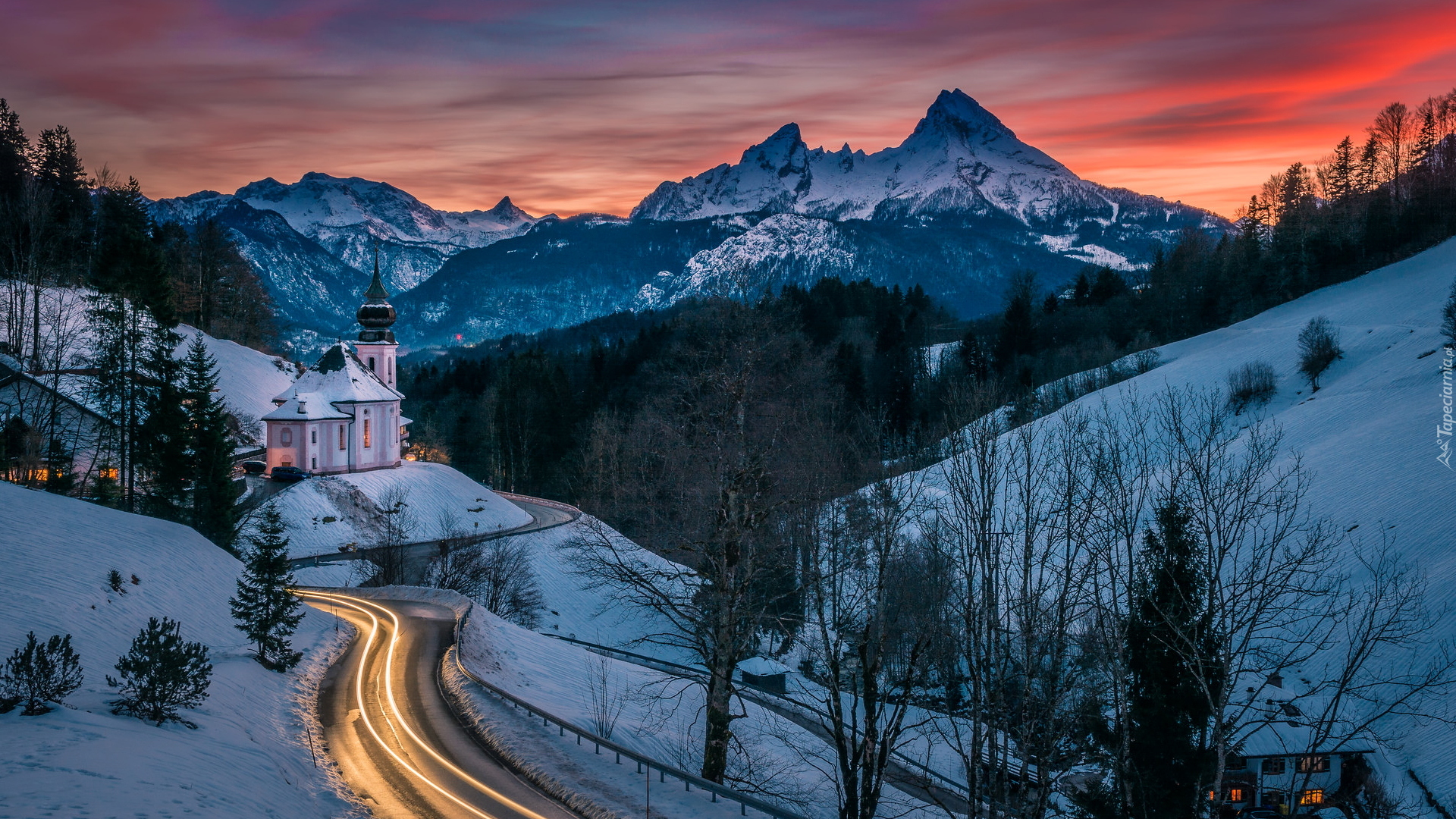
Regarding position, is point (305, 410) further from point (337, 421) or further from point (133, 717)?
point (133, 717)

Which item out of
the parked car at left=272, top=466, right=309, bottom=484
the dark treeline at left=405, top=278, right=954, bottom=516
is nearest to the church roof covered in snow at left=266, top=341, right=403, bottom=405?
the parked car at left=272, top=466, right=309, bottom=484

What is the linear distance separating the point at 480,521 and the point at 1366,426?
53.3 m

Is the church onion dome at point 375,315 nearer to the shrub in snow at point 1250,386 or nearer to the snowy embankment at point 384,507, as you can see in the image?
the snowy embankment at point 384,507

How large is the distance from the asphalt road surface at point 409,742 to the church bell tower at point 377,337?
47.5 meters

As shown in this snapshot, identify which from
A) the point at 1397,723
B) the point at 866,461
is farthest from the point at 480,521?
the point at 1397,723

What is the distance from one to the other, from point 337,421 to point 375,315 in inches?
683

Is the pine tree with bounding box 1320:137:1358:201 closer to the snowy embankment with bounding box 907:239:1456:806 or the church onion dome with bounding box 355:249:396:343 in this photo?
the snowy embankment with bounding box 907:239:1456:806

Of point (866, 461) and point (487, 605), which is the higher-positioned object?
point (866, 461)

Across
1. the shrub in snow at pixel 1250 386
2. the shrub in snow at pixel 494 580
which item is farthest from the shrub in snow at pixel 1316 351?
the shrub in snow at pixel 494 580

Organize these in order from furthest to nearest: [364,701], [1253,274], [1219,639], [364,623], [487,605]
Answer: [1253,274], [487,605], [364,623], [364,701], [1219,639]

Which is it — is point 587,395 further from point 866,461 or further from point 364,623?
point 866,461

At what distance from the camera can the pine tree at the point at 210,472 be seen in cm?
3384

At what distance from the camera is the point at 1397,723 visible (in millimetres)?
28547

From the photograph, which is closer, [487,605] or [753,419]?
[753,419]
